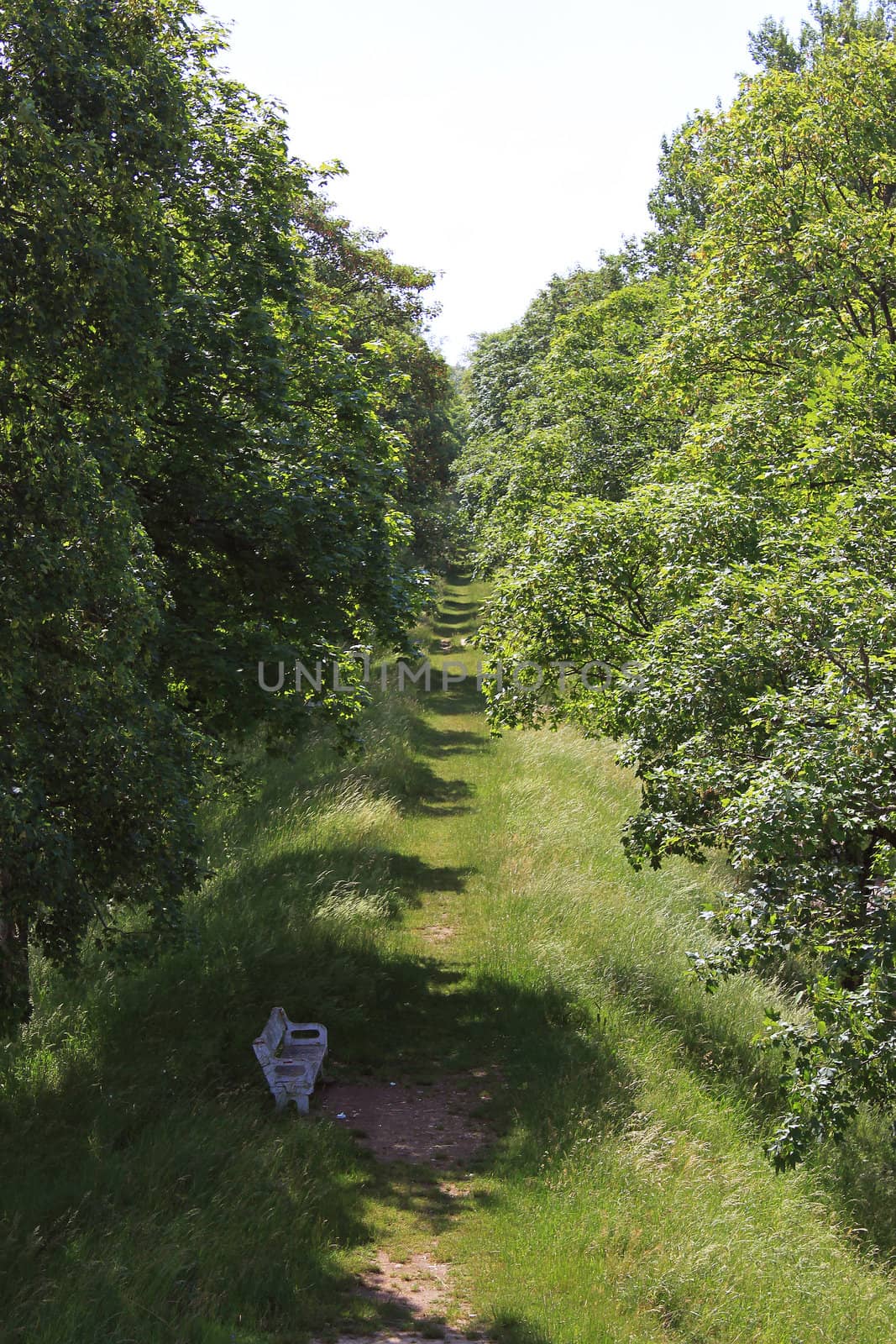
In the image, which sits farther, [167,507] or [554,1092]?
[167,507]

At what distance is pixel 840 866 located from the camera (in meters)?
6.81

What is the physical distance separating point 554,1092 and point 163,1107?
3197 millimetres

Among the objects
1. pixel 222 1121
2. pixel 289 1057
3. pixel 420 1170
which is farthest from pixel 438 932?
pixel 222 1121

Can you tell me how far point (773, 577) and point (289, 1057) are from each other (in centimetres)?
596

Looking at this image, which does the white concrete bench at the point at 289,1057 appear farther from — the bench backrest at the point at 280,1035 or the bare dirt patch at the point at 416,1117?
the bare dirt patch at the point at 416,1117

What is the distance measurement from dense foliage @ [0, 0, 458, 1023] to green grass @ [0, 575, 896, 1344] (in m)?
1.45

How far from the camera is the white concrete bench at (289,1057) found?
849 cm

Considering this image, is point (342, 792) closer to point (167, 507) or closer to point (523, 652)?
point (523, 652)

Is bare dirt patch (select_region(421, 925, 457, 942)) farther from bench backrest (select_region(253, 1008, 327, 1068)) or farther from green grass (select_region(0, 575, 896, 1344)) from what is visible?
bench backrest (select_region(253, 1008, 327, 1068))

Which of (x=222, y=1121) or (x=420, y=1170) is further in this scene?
(x=420, y=1170)

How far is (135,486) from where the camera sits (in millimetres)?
9961

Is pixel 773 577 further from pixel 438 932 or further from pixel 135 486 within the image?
pixel 438 932

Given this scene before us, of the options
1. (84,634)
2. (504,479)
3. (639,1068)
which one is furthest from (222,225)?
(504,479)

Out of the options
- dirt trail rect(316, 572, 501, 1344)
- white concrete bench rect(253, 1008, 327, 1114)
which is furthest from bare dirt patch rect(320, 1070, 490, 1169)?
white concrete bench rect(253, 1008, 327, 1114)
